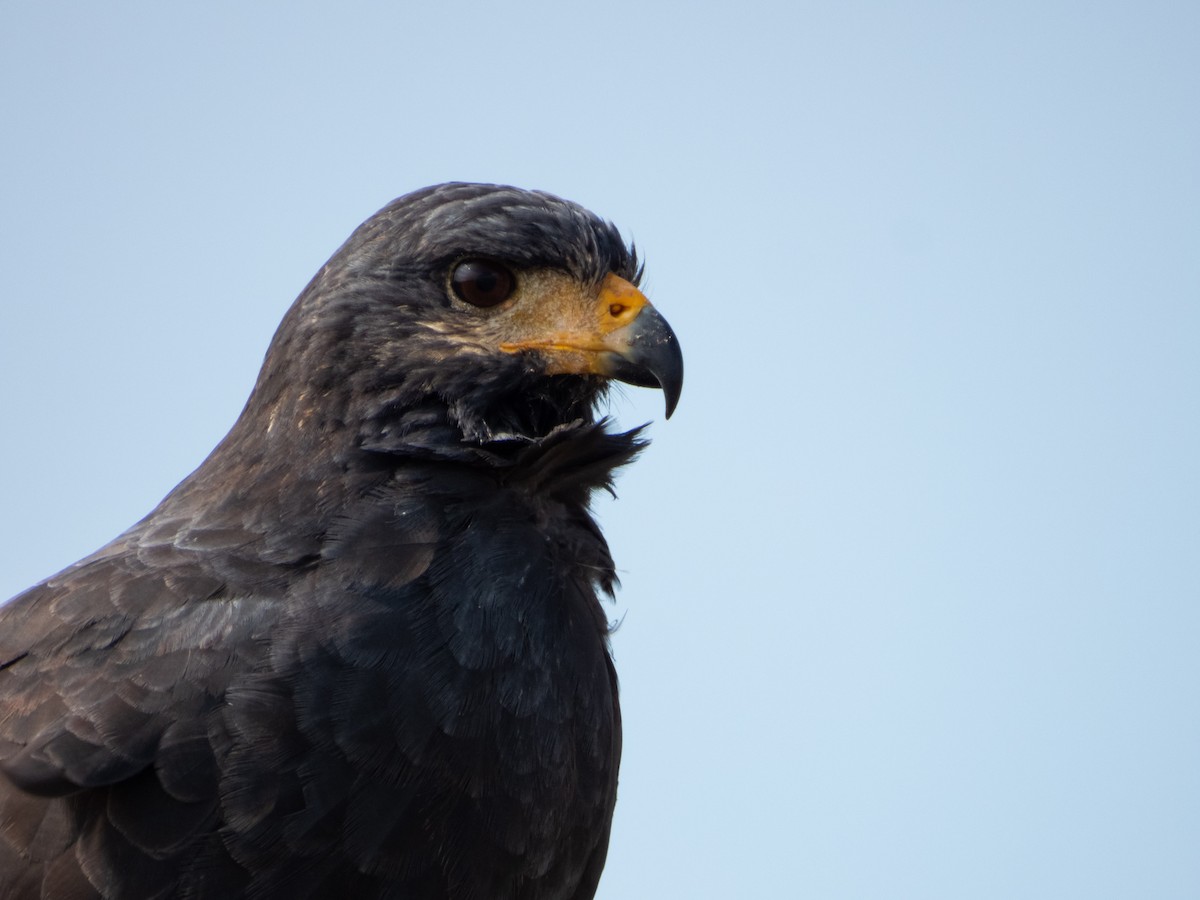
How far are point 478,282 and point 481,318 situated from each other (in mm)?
136

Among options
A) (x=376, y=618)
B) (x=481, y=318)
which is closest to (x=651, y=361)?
(x=481, y=318)

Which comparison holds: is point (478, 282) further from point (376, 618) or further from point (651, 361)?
point (376, 618)

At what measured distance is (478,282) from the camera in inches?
207

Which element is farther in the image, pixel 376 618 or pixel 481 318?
pixel 481 318

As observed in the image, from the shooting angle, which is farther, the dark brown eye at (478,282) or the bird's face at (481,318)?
the dark brown eye at (478,282)

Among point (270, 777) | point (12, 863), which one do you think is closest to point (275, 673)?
point (270, 777)

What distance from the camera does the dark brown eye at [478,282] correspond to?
17.2 ft

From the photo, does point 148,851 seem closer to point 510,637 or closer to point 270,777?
point 270,777

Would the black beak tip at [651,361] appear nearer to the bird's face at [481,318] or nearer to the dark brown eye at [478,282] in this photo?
the bird's face at [481,318]

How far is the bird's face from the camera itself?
16.8 ft

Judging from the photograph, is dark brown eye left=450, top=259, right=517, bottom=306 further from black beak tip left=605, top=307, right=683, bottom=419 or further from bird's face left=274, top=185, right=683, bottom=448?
black beak tip left=605, top=307, right=683, bottom=419

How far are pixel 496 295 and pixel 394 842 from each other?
1.99 meters

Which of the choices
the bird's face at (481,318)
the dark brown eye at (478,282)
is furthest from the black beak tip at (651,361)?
the dark brown eye at (478,282)

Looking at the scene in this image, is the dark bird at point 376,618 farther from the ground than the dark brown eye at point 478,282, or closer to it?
closer to it
